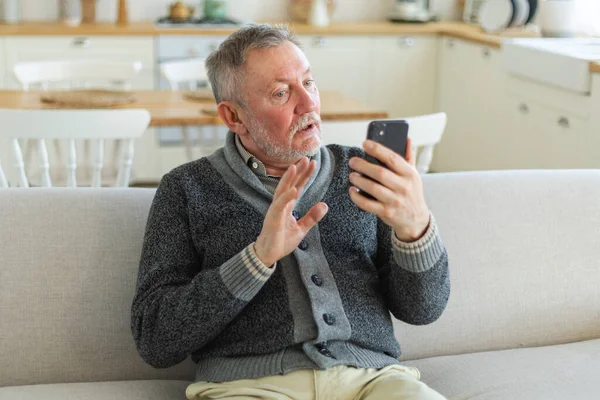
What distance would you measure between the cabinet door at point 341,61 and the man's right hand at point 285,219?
381cm

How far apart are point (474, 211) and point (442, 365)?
371 millimetres

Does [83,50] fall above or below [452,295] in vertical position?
above

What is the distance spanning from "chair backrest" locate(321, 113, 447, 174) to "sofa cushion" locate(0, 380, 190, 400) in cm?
101

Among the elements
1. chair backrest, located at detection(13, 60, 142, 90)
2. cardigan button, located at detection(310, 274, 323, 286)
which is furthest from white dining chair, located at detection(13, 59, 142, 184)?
cardigan button, located at detection(310, 274, 323, 286)

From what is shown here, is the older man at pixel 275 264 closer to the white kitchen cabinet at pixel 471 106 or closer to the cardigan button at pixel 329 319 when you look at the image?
the cardigan button at pixel 329 319

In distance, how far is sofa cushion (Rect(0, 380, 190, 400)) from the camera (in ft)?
5.94

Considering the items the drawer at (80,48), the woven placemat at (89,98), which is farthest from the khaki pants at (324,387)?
the drawer at (80,48)

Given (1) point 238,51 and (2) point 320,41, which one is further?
(2) point 320,41

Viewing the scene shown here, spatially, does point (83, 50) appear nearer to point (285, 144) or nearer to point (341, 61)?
point (341, 61)

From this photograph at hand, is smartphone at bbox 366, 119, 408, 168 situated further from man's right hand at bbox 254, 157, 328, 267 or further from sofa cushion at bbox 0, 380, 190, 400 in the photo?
sofa cushion at bbox 0, 380, 190, 400

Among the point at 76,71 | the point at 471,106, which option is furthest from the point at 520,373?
the point at 471,106

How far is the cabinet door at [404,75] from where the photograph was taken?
5.43 m

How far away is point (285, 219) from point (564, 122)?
100 inches

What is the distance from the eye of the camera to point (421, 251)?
1.62 meters
